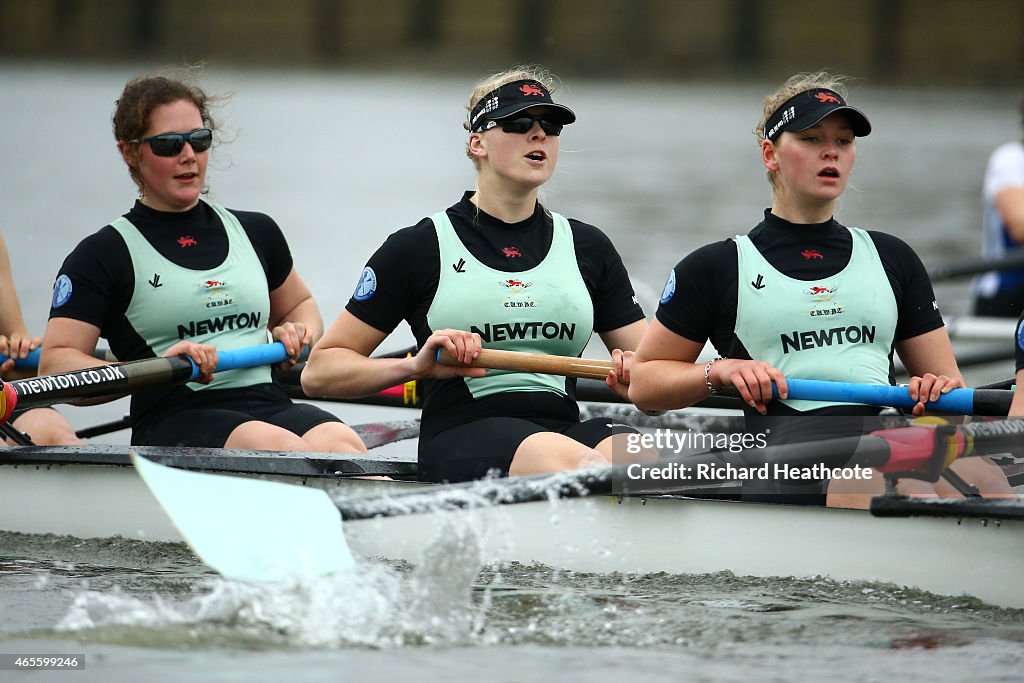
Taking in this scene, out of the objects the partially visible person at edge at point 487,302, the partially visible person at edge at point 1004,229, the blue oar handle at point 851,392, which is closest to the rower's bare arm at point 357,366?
the partially visible person at edge at point 487,302

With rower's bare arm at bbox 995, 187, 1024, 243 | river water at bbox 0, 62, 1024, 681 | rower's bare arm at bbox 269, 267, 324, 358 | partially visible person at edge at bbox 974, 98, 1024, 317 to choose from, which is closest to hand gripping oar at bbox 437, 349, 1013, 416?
river water at bbox 0, 62, 1024, 681

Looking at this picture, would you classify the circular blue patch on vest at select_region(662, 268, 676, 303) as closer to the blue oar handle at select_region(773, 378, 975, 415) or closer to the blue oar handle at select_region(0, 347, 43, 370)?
the blue oar handle at select_region(773, 378, 975, 415)

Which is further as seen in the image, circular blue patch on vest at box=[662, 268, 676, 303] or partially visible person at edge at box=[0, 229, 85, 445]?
partially visible person at edge at box=[0, 229, 85, 445]

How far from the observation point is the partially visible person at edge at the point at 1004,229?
319 inches

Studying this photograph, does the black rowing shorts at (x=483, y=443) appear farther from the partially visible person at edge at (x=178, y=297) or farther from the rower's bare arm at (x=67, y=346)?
the rower's bare arm at (x=67, y=346)

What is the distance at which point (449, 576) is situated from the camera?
4184 millimetres

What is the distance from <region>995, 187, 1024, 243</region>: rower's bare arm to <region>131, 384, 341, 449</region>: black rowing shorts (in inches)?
173

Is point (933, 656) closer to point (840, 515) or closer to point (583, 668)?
point (840, 515)

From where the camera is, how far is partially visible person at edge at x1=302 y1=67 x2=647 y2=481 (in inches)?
176

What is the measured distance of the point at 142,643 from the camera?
12.6ft

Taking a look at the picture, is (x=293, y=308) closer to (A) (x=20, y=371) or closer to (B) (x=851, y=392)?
(A) (x=20, y=371)

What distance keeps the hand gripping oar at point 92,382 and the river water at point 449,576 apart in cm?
49

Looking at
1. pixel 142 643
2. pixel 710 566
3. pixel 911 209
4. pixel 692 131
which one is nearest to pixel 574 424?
pixel 710 566

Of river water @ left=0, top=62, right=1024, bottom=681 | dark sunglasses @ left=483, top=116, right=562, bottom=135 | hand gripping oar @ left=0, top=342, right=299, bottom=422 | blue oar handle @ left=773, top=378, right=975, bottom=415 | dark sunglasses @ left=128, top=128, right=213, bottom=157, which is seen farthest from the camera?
dark sunglasses @ left=128, top=128, right=213, bottom=157
